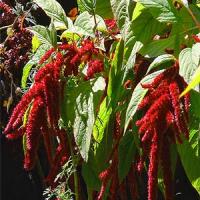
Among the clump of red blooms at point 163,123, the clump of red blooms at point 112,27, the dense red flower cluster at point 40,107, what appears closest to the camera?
the clump of red blooms at point 163,123

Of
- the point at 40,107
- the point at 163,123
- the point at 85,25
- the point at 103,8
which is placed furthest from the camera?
the point at 103,8

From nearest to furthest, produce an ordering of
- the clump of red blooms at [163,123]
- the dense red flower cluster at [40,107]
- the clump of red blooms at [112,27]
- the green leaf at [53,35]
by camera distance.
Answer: the clump of red blooms at [163,123]
the dense red flower cluster at [40,107]
the green leaf at [53,35]
the clump of red blooms at [112,27]

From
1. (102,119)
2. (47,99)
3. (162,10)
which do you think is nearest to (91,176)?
(102,119)

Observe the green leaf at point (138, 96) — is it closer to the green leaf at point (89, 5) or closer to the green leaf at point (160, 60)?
the green leaf at point (160, 60)

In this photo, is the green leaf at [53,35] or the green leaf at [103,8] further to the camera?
the green leaf at [103,8]

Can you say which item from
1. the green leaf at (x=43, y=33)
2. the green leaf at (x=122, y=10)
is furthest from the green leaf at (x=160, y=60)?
the green leaf at (x=43, y=33)

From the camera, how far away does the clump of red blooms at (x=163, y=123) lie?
645mm

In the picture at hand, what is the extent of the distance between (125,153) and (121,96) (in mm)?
87

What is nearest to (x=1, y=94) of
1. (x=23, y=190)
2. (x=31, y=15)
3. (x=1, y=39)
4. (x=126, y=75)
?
(x=1, y=39)

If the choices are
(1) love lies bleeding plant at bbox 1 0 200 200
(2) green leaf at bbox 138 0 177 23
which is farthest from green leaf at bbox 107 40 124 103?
(2) green leaf at bbox 138 0 177 23

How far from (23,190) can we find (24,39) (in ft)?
2.71

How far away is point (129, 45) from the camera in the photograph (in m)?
0.81

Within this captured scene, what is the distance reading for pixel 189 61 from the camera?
69 cm

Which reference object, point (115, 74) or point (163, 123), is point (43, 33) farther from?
point (163, 123)
